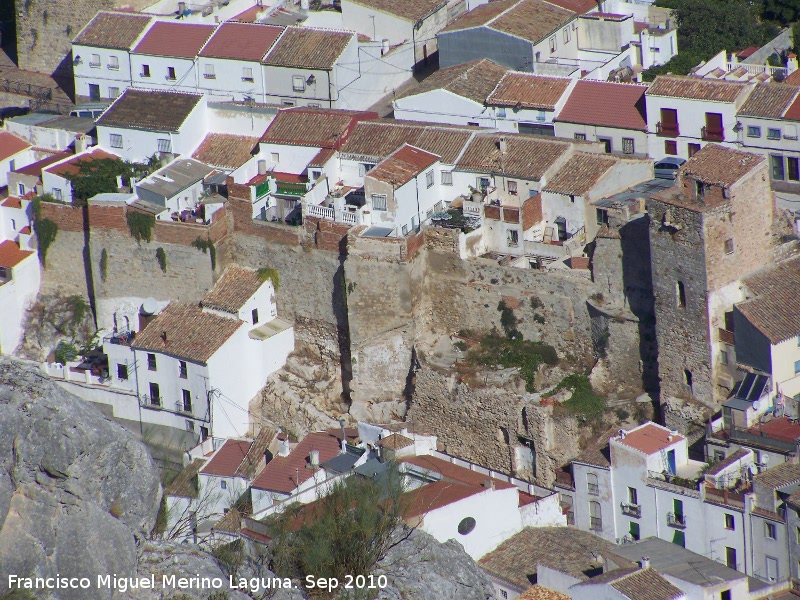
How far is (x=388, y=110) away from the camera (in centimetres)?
5597

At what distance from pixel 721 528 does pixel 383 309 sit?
37.3ft

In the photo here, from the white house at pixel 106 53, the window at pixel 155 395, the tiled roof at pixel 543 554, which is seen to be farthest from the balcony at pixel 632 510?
the white house at pixel 106 53

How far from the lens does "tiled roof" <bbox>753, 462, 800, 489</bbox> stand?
1593 inches

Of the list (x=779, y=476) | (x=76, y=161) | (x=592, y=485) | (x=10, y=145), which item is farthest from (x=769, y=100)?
(x=10, y=145)

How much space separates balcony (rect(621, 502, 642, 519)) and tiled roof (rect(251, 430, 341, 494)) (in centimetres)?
792

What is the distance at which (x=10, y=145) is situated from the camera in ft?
188

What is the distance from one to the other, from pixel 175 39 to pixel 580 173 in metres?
17.6

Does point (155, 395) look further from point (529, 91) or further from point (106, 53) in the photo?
point (106, 53)

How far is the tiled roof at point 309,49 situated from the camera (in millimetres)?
55000

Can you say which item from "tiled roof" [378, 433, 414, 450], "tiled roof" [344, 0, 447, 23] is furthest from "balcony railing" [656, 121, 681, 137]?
"tiled roof" [378, 433, 414, 450]

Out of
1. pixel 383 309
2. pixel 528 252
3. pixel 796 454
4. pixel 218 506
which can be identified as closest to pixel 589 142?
pixel 528 252

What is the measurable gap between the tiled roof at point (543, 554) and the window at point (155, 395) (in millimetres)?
12247

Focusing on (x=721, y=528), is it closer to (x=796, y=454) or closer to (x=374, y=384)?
(x=796, y=454)

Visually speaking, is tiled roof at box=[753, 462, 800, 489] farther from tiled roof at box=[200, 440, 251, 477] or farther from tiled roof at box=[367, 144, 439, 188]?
tiled roof at box=[200, 440, 251, 477]
